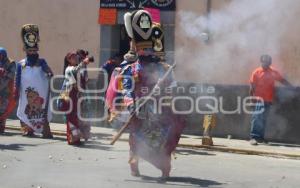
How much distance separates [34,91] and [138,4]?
12.0 feet

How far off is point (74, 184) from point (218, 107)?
19.7 feet

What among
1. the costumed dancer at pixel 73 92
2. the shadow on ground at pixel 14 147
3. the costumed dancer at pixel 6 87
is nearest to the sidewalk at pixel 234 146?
the costumed dancer at pixel 6 87

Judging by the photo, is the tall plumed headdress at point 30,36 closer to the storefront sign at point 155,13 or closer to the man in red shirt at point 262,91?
the storefront sign at point 155,13

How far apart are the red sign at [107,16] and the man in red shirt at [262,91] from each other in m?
3.97

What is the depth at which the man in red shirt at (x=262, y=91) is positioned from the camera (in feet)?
40.7

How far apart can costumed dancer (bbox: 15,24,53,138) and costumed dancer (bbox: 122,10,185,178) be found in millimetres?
4222

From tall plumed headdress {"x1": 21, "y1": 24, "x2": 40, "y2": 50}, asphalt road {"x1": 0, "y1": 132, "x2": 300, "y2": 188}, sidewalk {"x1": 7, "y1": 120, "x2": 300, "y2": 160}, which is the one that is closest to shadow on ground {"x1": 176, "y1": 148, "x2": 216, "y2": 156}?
asphalt road {"x1": 0, "y1": 132, "x2": 300, "y2": 188}

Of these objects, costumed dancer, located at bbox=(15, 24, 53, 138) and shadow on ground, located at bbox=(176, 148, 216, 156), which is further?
costumed dancer, located at bbox=(15, 24, 53, 138)

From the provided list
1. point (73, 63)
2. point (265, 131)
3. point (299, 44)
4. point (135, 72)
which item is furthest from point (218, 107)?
point (135, 72)

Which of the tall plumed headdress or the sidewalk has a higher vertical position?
the tall plumed headdress

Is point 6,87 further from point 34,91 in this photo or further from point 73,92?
point 73,92

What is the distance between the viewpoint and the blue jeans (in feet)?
40.9

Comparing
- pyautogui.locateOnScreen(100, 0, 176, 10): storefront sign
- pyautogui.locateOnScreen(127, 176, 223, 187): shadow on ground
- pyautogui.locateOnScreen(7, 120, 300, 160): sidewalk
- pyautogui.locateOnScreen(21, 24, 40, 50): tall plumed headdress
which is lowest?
pyautogui.locateOnScreen(7, 120, 300, 160): sidewalk

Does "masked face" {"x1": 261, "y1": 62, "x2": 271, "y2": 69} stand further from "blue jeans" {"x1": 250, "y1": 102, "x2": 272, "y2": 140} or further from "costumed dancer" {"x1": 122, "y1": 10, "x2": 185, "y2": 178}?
"costumed dancer" {"x1": 122, "y1": 10, "x2": 185, "y2": 178}
